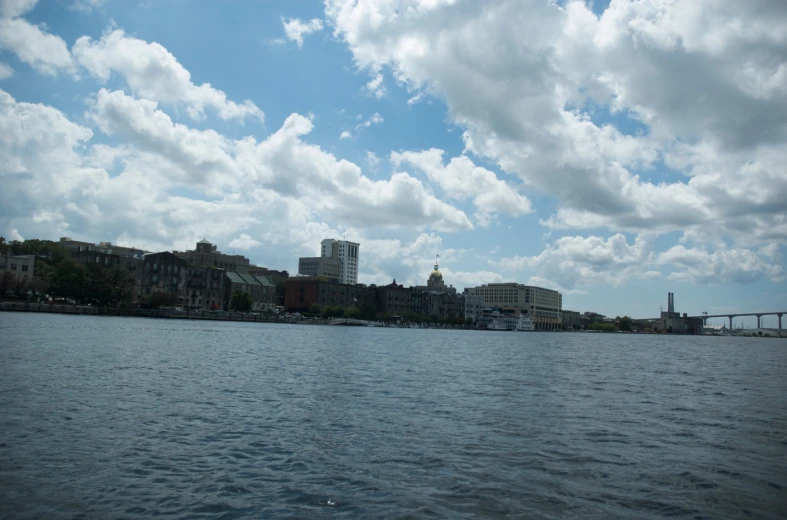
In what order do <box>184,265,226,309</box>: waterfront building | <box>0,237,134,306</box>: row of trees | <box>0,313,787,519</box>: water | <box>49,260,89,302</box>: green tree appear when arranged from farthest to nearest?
<box>184,265,226,309</box>: waterfront building → <box>49,260,89,302</box>: green tree → <box>0,237,134,306</box>: row of trees → <box>0,313,787,519</box>: water

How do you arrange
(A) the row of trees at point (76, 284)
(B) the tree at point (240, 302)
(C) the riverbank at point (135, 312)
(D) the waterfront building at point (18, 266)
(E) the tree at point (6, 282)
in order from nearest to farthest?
(C) the riverbank at point (135, 312) < (E) the tree at point (6, 282) < (A) the row of trees at point (76, 284) < (D) the waterfront building at point (18, 266) < (B) the tree at point (240, 302)

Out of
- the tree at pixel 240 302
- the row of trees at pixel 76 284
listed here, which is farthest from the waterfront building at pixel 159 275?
the tree at pixel 240 302

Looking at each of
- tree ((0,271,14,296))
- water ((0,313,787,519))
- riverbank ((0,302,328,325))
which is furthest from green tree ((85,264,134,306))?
water ((0,313,787,519))

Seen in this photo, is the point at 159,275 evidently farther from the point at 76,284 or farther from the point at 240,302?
the point at 76,284

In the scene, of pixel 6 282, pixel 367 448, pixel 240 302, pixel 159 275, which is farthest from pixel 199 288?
pixel 367 448

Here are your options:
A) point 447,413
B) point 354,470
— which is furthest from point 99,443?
point 447,413

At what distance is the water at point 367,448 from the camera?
14.3 metres

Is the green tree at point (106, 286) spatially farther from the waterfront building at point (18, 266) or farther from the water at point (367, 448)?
the water at point (367, 448)

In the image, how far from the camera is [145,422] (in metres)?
22.0

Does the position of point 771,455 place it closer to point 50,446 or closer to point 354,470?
point 354,470

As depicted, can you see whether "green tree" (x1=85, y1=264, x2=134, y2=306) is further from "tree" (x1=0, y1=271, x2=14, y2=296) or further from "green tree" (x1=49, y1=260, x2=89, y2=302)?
"tree" (x1=0, y1=271, x2=14, y2=296)

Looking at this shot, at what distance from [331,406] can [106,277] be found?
144m

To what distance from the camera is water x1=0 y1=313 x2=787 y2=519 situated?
47.0ft

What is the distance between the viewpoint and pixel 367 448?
64.3 ft
